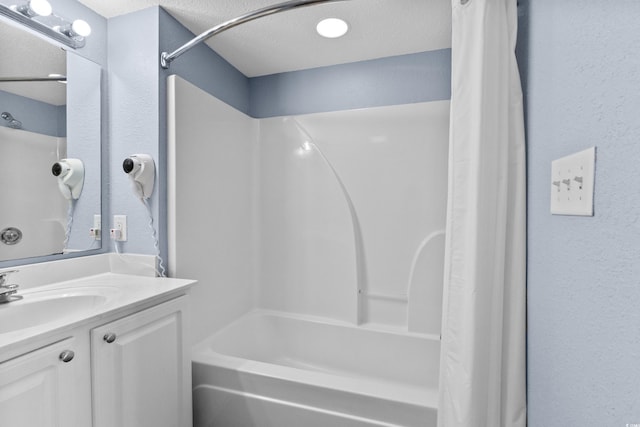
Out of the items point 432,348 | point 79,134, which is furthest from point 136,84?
point 432,348

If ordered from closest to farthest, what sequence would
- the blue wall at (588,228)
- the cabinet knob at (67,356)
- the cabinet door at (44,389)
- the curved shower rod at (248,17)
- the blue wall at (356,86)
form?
1. the blue wall at (588,228)
2. the cabinet door at (44,389)
3. the cabinet knob at (67,356)
4. the curved shower rod at (248,17)
5. the blue wall at (356,86)

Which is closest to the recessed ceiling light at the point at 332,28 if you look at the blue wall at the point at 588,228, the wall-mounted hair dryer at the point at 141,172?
the blue wall at the point at 588,228

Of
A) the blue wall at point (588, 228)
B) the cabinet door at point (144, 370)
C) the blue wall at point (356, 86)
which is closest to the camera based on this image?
the blue wall at point (588, 228)

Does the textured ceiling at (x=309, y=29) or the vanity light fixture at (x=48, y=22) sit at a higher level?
the textured ceiling at (x=309, y=29)

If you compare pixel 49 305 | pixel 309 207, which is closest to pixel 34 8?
pixel 49 305

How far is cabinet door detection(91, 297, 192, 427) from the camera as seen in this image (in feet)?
3.35

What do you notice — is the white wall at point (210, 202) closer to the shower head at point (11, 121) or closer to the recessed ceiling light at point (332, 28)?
the shower head at point (11, 121)

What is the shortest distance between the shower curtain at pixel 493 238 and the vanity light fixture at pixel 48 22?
1751 millimetres

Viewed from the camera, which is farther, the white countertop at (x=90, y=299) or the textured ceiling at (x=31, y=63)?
the textured ceiling at (x=31, y=63)

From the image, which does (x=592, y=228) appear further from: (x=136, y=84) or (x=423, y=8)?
(x=136, y=84)

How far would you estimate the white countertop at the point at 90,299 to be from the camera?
0.85 meters

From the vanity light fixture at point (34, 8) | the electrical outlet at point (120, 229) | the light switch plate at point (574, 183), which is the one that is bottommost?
the electrical outlet at point (120, 229)

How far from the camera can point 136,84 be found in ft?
5.29

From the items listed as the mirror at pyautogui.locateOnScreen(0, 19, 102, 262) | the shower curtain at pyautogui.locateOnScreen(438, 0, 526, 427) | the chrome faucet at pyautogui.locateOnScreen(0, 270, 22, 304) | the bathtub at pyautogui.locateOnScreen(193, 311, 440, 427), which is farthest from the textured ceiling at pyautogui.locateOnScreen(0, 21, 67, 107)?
the shower curtain at pyautogui.locateOnScreen(438, 0, 526, 427)
